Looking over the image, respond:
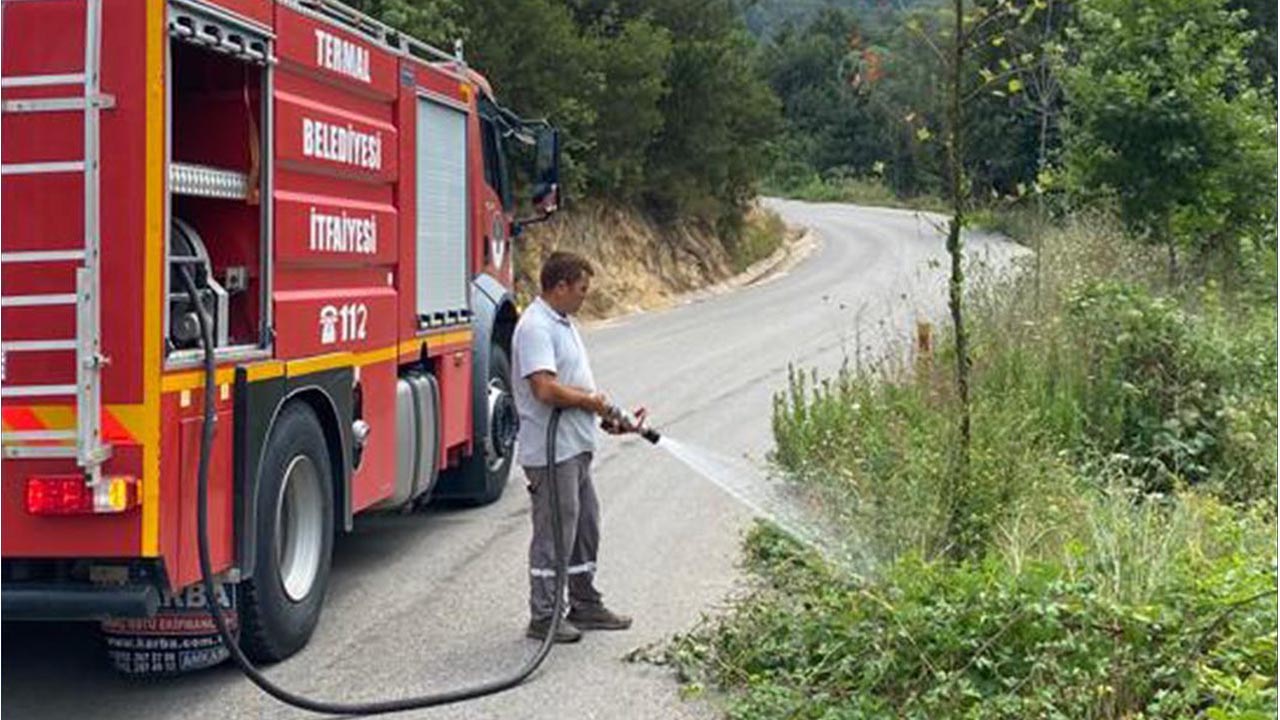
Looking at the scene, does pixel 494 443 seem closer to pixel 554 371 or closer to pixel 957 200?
pixel 554 371

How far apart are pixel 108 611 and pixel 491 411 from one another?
4788 mm

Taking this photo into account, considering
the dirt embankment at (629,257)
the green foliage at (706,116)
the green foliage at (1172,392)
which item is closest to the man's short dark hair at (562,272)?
the green foliage at (1172,392)

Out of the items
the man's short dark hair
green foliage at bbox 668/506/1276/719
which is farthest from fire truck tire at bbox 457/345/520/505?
green foliage at bbox 668/506/1276/719

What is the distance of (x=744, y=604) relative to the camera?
6750 mm

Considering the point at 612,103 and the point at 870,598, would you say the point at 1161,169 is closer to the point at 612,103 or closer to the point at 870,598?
the point at 870,598

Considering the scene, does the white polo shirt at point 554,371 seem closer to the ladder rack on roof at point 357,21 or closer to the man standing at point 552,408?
the man standing at point 552,408

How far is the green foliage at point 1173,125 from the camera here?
1534 cm

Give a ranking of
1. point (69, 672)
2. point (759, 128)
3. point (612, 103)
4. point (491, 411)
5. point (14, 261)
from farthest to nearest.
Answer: point (759, 128) < point (612, 103) < point (491, 411) < point (69, 672) < point (14, 261)

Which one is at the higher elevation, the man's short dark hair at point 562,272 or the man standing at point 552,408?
the man's short dark hair at point 562,272

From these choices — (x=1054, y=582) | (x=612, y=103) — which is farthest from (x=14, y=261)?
(x=612, y=103)

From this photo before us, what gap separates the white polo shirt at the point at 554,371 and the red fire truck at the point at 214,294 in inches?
34.2

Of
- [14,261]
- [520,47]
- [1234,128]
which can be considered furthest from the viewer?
[520,47]

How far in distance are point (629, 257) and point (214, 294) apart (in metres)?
26.4

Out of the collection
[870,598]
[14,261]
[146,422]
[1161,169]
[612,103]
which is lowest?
[870,598]
